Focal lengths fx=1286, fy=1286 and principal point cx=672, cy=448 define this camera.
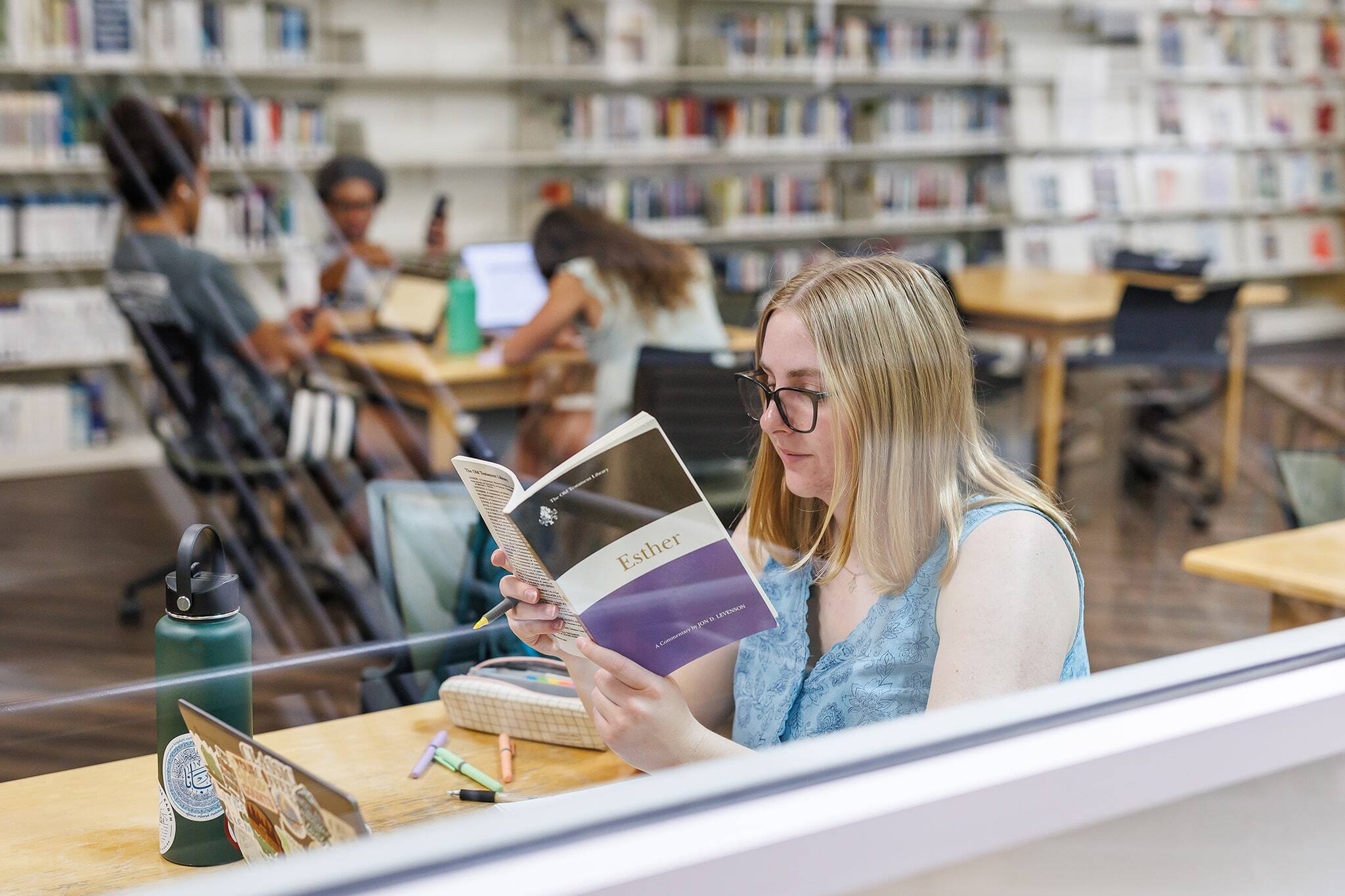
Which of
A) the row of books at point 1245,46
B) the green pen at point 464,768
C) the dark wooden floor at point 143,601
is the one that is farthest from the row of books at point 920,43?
the green pen at point 464,768

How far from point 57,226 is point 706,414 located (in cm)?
376

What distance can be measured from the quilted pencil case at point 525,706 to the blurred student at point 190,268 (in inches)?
93.7

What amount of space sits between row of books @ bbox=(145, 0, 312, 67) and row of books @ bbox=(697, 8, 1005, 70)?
1947 mm

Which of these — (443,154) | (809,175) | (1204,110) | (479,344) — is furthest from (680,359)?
(1204,110)

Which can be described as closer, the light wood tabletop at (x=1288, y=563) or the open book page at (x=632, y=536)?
the open book page at (x=632, y=536)

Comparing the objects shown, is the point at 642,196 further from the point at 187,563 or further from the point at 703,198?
the point at 187,563

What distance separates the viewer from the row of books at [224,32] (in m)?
5.19

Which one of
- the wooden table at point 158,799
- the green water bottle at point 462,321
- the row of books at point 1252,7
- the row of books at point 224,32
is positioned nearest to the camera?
the wooden table at point 158,799

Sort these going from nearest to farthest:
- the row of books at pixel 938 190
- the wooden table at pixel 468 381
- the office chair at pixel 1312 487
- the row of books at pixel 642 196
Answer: the office chair at pixel 1312 487 < the wooden table at pixel 468 381 < the row of books at pixel 642 196 < the row of books at pixel 938 190

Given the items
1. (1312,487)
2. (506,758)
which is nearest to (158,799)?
(506,758)

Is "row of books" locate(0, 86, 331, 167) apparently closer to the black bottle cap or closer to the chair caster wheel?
the chair caster wheel

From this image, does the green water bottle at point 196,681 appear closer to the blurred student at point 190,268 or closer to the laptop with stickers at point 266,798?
the laptop with stickers at point 266,798

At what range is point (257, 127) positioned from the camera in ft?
17.6

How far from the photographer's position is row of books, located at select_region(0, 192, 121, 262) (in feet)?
16.5
